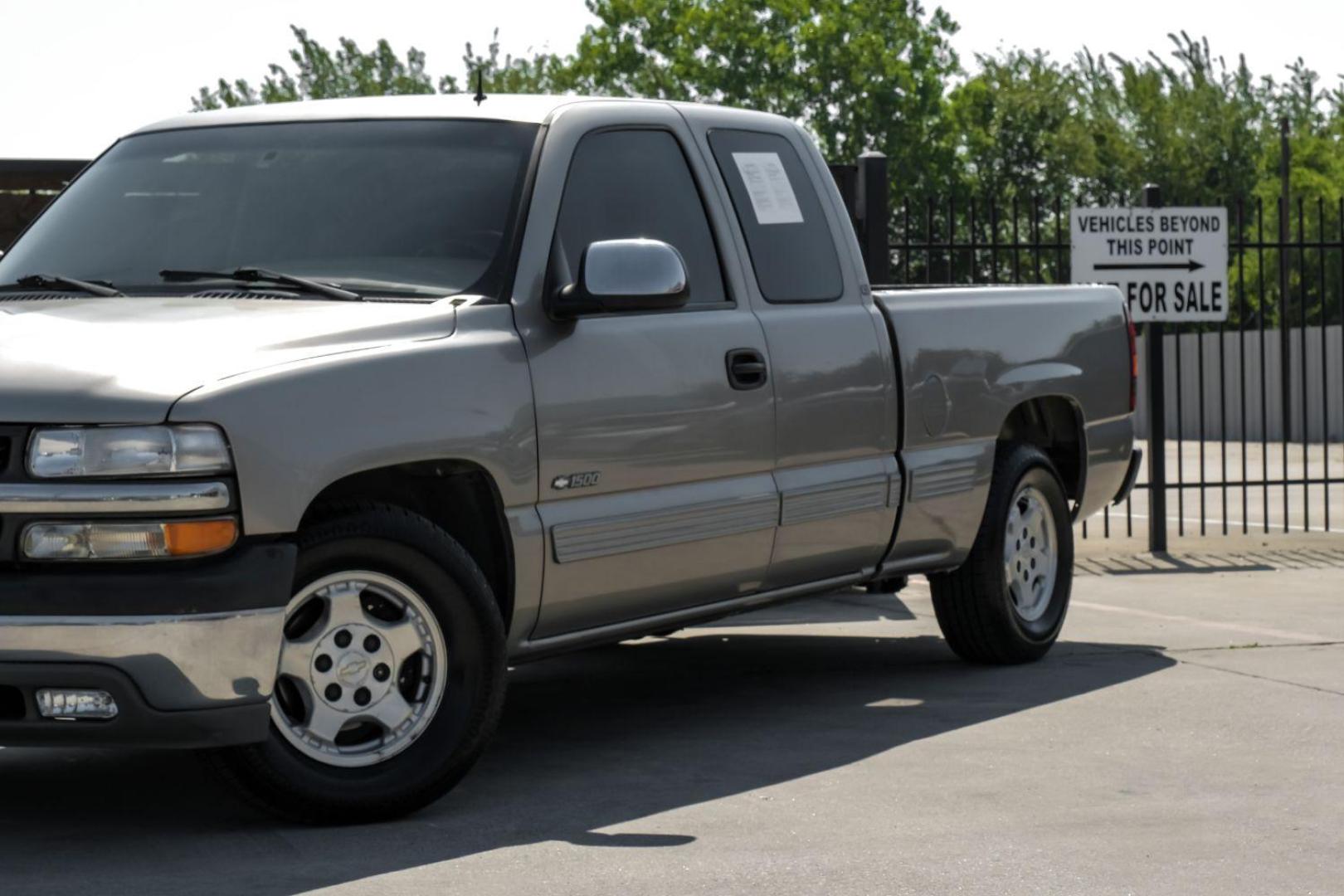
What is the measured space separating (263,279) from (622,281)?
0.98m

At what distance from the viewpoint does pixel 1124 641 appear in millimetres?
9414

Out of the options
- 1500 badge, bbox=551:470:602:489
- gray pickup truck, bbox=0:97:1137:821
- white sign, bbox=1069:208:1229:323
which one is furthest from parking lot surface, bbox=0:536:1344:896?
white sign, bbox=1069:208:1229:323

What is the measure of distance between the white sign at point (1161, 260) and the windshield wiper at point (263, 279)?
308 inches

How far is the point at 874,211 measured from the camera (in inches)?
444

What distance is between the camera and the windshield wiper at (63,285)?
6133 mm

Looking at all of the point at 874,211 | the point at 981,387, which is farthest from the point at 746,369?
the point at 874,211

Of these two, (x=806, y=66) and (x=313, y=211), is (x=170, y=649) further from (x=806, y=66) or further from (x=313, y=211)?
(x=806, y=66)

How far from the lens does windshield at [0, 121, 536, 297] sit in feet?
20.2

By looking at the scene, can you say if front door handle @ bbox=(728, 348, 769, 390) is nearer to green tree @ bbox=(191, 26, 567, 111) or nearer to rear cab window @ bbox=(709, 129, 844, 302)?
rear cab window @ bbox=(709, 129, 844, 302)

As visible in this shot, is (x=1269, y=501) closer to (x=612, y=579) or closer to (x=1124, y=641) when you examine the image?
(x=1124, y=641)

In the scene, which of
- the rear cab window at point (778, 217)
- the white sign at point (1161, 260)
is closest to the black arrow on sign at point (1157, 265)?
the white sign at point (1161, 260)

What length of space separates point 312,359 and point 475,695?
0.99 metres

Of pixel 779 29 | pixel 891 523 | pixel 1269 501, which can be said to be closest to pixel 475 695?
pixel 891 523

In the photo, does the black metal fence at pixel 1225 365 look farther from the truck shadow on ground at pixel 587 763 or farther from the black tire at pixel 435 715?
the black tire at pixel 435 715
